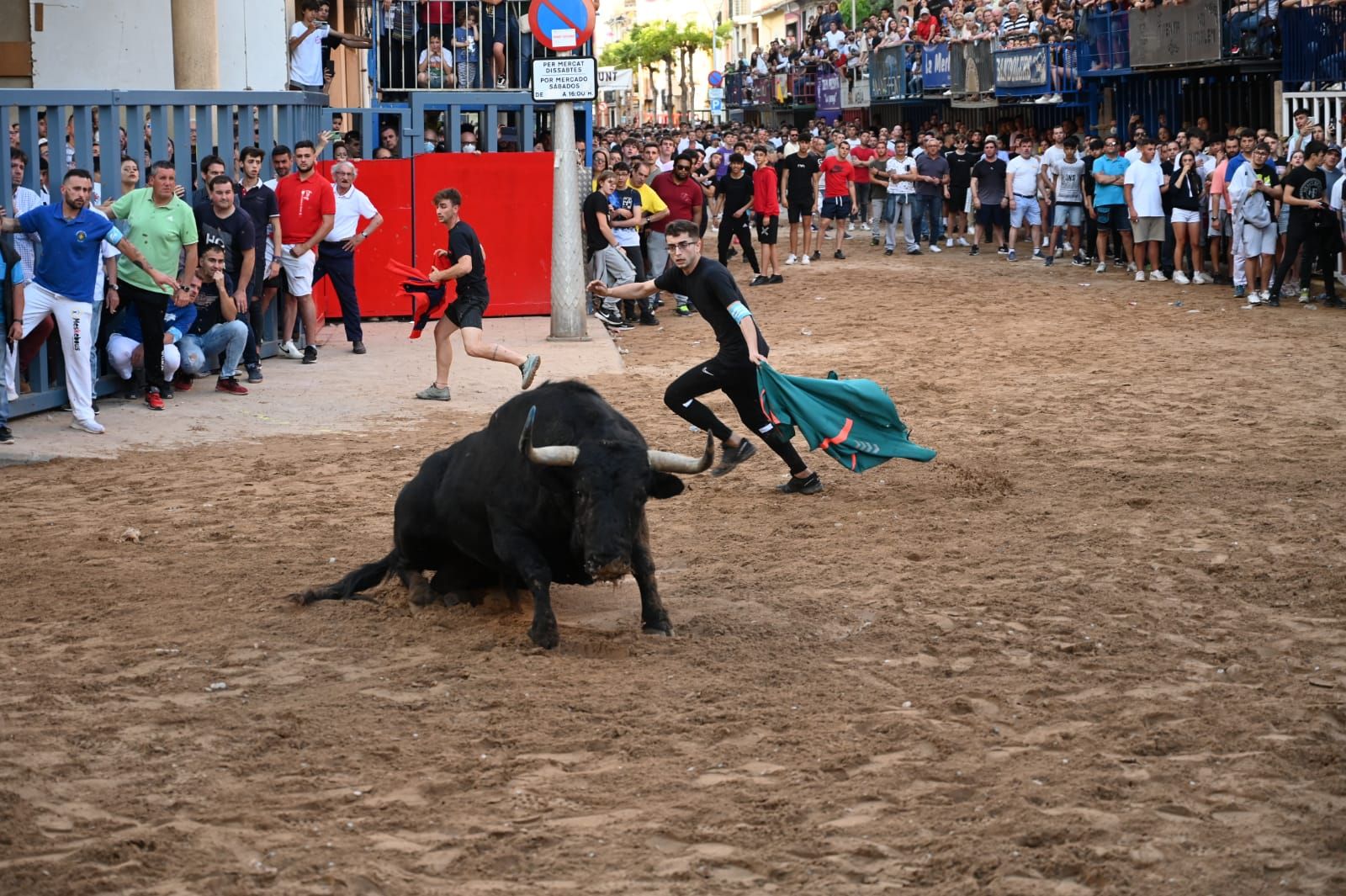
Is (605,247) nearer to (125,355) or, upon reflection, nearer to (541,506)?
(125,355)

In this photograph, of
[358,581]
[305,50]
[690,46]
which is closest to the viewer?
[358,581]

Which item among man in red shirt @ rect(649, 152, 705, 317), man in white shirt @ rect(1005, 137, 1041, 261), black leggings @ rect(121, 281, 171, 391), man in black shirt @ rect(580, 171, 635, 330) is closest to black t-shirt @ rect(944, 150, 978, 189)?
man in white shirt @ rect(1005, 137, 1041, 261)

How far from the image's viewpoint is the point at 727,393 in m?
10.4

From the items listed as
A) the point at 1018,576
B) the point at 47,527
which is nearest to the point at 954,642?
the point at 1018,576

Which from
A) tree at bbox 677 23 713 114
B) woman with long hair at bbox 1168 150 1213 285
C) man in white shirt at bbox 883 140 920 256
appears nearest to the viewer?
woman with long hair at bbox 1168 150 1213 285

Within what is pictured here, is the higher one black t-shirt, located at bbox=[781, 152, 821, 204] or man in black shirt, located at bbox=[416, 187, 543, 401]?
black t-shirt, located at bbox=[781, 152, 821, 204]

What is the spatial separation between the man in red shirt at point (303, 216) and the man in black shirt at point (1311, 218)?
36.0 feet

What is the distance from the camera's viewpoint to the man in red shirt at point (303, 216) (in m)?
15.6

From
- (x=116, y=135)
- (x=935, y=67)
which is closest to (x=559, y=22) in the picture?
(x=116, y=135)

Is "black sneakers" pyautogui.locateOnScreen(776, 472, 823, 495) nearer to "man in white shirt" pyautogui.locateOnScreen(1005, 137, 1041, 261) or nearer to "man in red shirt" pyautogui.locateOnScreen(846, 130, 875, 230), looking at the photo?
"man in white shirt" pyautogui.locateOnScreen(1005, 137, 1041, 261)

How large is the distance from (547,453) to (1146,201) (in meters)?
16.9

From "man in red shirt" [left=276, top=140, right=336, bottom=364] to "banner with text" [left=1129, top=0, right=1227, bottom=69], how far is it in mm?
14694

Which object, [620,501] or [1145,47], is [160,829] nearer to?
[620,501]

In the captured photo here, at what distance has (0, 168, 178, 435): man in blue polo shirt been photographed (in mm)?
11828
